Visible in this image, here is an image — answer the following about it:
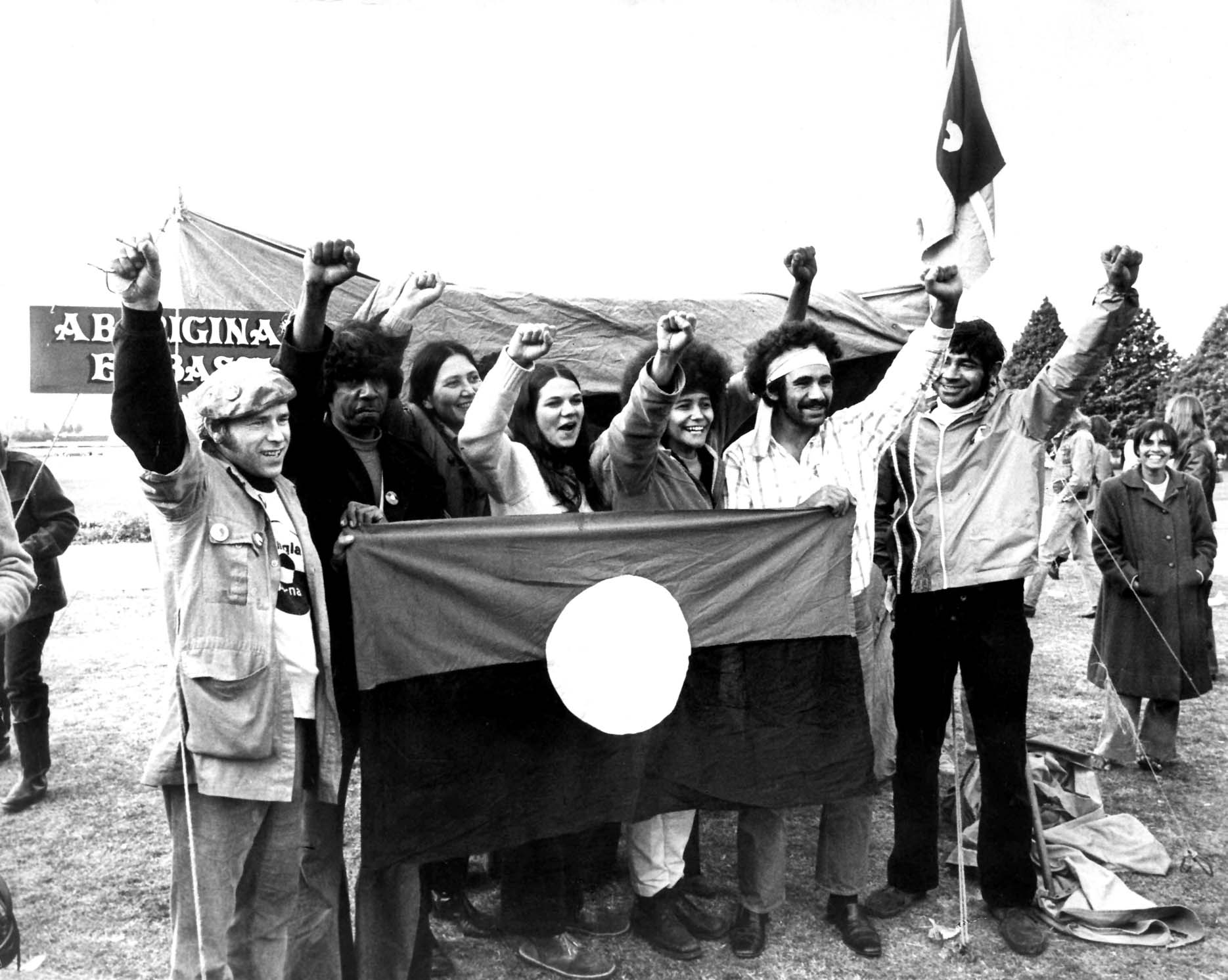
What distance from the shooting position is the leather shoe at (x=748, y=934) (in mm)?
3303

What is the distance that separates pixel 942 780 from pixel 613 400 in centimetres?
290

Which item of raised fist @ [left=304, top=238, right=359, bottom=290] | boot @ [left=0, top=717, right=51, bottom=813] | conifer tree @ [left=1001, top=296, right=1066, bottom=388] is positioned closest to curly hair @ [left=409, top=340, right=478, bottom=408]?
raised fist @ [left=304, top=238, right=359, bottom=290]

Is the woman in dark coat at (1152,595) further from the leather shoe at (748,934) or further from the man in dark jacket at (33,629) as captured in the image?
the man in dark jacket at (33,629)

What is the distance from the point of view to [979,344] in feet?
11.8

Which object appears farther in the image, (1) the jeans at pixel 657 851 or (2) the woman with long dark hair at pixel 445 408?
(2) the woman with long dark hair at pixel 445 408

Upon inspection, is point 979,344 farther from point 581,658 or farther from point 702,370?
point 581,658

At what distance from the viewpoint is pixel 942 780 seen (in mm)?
5023

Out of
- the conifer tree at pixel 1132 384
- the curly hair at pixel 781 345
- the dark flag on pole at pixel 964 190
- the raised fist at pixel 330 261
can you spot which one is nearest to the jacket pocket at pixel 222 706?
the raised fist at pixel 330 261

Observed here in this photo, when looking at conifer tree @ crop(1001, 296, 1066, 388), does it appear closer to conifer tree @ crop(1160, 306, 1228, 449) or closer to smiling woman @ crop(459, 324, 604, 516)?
conifer tree @ crop(1160, 306, 1228, 449)

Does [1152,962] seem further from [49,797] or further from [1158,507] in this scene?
[49,797]

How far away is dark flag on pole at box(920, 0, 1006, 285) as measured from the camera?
149 inches

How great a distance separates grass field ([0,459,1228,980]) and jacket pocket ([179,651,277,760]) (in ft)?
1.95

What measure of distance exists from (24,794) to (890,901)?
3.98 metres

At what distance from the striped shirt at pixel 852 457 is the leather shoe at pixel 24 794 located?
12.1 ft
